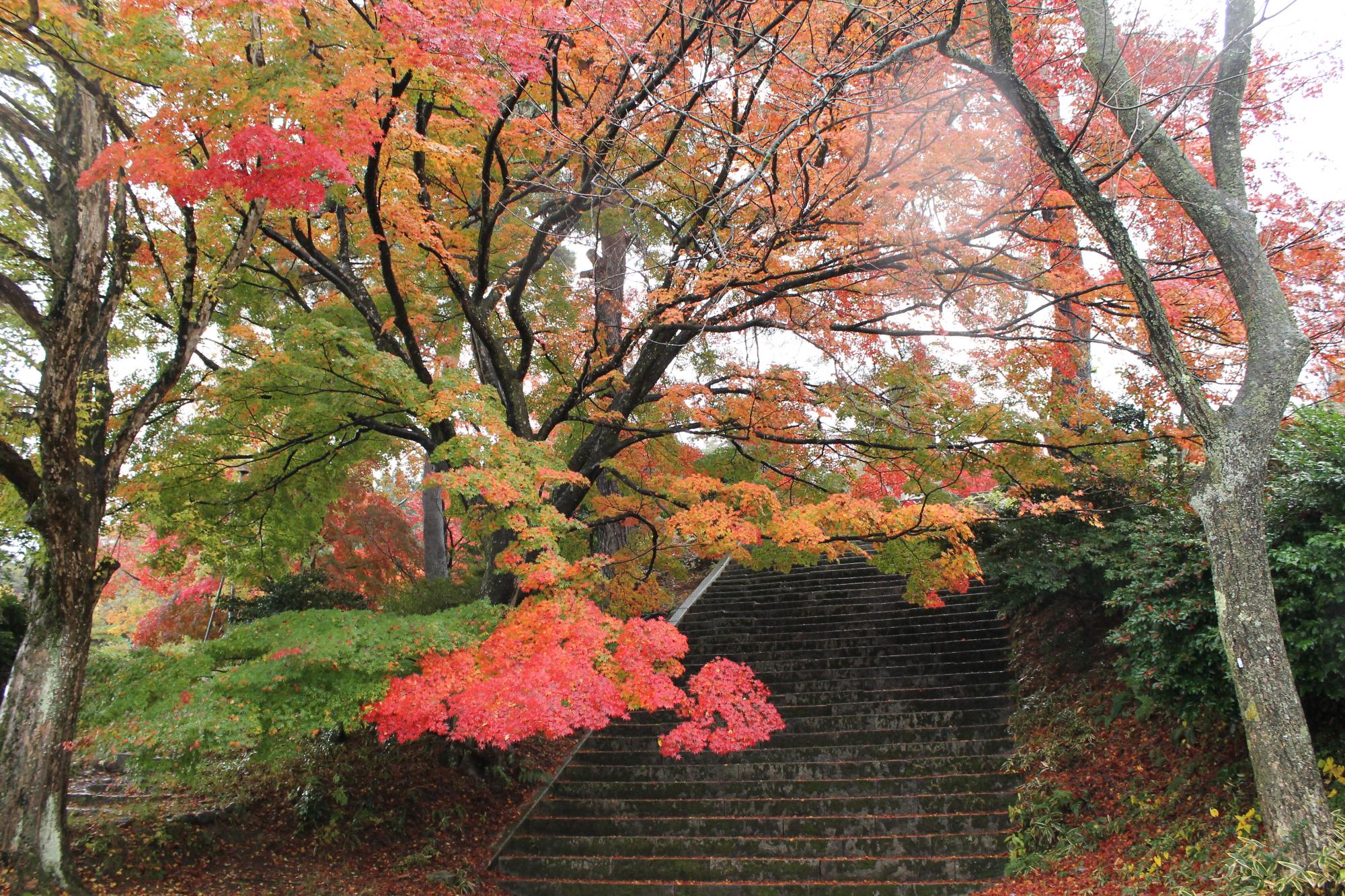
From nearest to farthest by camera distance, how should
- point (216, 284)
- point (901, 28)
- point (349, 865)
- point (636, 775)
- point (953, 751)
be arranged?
point (901, 28) < point (216, 284) < point (349, 865) < point (953, 751) < point (636, 775)

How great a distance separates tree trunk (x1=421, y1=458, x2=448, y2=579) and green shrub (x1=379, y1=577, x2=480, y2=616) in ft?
11.3

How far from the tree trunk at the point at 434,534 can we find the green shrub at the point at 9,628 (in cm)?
616

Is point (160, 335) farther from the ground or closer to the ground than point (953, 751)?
farther from the ground

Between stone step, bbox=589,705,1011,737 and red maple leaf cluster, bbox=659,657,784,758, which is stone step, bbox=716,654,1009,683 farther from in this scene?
red maple leaf cluster, bbox=659,657,784,758

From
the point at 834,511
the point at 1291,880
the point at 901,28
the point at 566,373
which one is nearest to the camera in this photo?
the point at 1291,880

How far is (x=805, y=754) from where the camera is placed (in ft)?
29.7

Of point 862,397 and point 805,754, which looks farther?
point 805,754

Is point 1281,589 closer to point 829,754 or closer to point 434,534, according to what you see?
point 829,754

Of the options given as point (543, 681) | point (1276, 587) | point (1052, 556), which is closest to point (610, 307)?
point (543, 681)

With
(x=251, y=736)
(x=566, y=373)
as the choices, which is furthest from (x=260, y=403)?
(x=566, y=373)

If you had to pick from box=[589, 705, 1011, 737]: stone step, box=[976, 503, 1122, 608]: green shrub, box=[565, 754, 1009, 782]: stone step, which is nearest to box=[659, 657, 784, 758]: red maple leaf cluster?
box=[565, 754, 1009, 782]: stone step

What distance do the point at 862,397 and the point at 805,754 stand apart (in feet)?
14.2

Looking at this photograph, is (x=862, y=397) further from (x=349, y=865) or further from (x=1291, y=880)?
(x=349, y=865)

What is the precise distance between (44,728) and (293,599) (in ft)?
17.1
